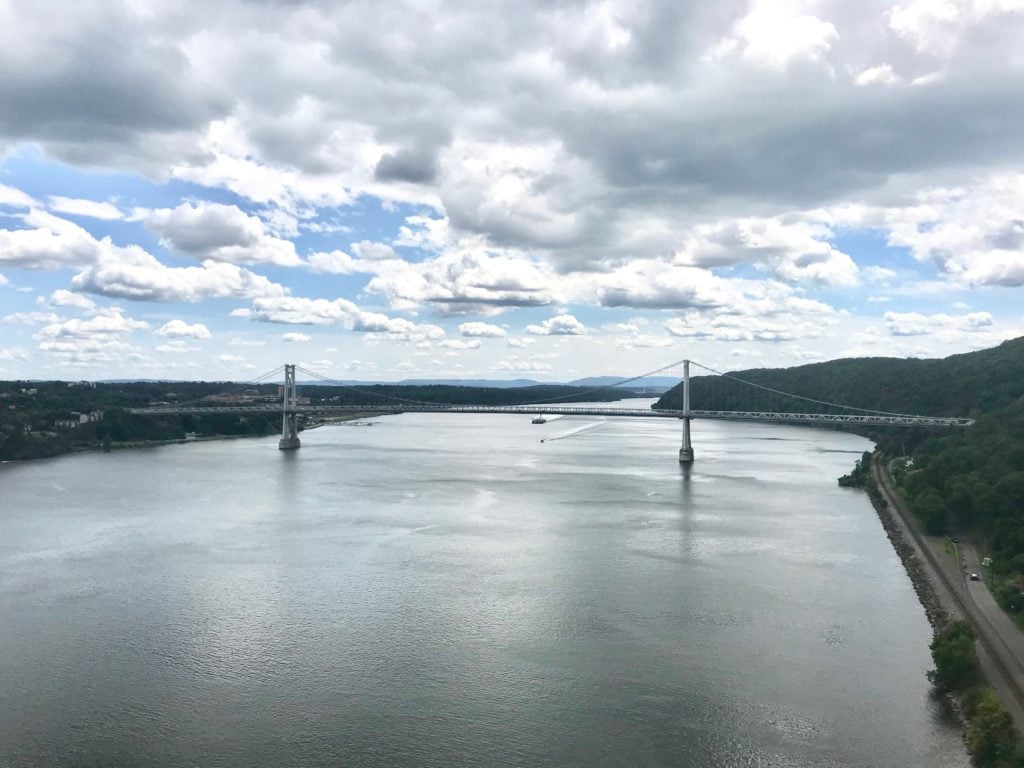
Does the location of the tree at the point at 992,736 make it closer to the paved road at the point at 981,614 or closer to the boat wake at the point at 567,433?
the paved road at the point at 981,614

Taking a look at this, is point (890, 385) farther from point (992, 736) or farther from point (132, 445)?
point (992, 736)

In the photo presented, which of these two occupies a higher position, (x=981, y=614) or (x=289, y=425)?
(x=289, y=425)

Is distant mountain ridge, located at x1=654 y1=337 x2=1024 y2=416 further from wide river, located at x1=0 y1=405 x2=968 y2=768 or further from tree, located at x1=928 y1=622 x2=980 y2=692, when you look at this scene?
tree, located at x1=928 y1=622 x2=980 y2=692

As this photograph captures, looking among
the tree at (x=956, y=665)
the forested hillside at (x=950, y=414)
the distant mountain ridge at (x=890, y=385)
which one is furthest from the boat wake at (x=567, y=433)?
the tree at (x=956, y=665)

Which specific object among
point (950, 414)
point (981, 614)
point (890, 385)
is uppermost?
point (890, 385)

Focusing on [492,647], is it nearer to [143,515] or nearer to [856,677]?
[856,677]

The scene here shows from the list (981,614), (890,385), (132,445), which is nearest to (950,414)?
(890,385)

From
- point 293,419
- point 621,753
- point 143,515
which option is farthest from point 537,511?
point 293,419

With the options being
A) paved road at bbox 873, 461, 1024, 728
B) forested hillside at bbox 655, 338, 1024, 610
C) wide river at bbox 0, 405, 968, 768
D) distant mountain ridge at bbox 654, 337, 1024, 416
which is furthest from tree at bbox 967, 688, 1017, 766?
distant mountain ridge at bbox 654, 337, 1024, 416
